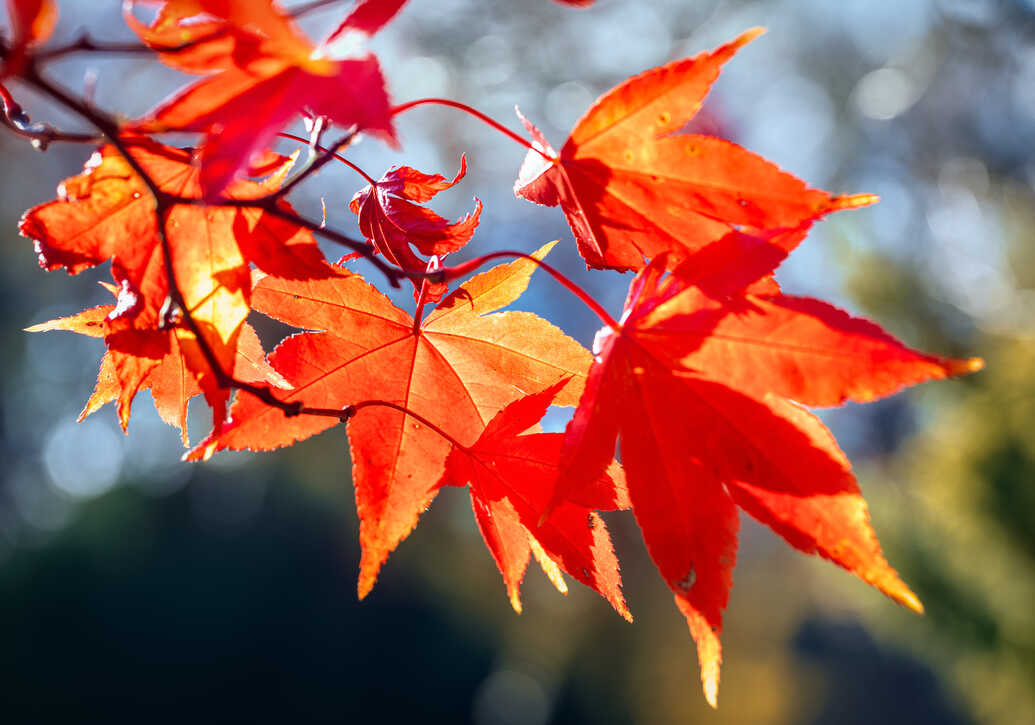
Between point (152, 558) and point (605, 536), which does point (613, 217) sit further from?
point (152, 558)

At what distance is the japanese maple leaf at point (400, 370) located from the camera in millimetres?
414

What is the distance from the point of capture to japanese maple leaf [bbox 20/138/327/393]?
345mm

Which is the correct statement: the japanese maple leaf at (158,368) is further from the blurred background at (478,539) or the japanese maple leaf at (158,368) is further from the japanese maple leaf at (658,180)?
the blurred background at (478,539)

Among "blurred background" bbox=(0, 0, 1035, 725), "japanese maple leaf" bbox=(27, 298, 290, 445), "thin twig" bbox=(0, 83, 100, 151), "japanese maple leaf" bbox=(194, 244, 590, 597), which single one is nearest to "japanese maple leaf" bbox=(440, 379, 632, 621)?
"japanese maple leaf" bbox=(194, 244, 590, 597)

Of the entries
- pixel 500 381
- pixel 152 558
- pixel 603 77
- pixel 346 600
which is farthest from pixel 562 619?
pixel 500 381

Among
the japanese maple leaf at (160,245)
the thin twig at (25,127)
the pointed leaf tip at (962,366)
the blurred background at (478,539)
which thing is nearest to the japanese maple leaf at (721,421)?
the pointed leaf tip at (962,366)

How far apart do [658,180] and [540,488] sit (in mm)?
186

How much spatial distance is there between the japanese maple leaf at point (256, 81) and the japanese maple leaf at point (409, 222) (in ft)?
0.50

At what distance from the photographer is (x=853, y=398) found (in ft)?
1.04

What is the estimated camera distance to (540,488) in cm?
42

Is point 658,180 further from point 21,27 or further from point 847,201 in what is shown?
point 21,27

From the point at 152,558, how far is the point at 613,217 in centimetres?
621

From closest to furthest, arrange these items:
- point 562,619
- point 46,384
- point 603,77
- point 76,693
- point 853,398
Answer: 1. point 853,398
2. point 76,693
3. point 603,77
4. point 46,384
5. point 562,619

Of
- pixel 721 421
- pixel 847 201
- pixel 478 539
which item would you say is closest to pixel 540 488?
pixel 721 421
